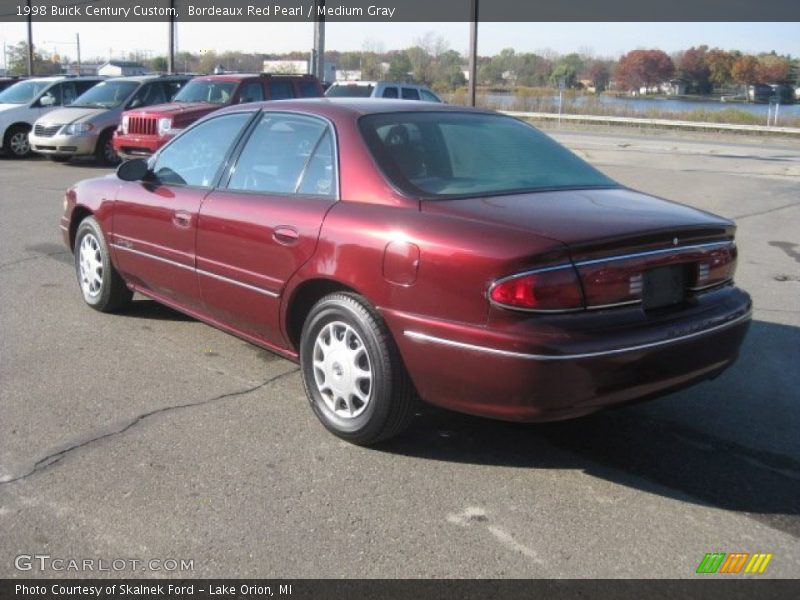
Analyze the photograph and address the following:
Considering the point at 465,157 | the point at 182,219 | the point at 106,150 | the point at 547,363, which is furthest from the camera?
the point at 106,150

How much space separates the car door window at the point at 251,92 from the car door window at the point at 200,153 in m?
9.97

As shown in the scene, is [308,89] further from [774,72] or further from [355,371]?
[774,72]

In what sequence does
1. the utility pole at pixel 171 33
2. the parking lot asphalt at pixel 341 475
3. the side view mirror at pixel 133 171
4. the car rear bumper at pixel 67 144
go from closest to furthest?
1. the parking lot asphalt at pixel 341 475
2. the side view mirror at pixel 133 171
3. the car rear bumper at pixel 67 144
4. the utility pole at pixel 171 33

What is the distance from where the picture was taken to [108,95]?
1742 cm

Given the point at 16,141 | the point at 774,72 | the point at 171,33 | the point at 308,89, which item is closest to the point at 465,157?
the point at 308,89

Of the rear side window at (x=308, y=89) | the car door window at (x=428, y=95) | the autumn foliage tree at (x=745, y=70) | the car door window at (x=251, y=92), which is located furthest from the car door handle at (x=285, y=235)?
the autumn foliage tree at (x=745, y=70)

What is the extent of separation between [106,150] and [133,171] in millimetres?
12686

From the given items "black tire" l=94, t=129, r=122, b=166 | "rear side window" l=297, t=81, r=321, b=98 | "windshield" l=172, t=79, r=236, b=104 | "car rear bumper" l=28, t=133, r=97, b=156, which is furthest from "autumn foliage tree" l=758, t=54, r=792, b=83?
"car rear bumper" l=28, t=133, r=97, b=156

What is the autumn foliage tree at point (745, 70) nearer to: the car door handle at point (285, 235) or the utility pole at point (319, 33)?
the utility pole at point (319, 33)

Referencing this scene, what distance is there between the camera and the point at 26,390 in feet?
14.9

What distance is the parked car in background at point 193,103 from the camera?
14531mm

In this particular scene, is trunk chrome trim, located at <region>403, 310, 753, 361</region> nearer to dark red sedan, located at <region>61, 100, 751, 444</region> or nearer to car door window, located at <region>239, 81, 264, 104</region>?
dark red sedan, located at <region>61, 100, 751, 444</region>

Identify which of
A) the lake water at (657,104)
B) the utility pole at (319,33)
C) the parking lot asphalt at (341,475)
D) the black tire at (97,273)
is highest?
the utility pole at (319,33)

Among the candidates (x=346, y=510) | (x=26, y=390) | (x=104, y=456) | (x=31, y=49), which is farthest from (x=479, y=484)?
(x=31, y=49)
